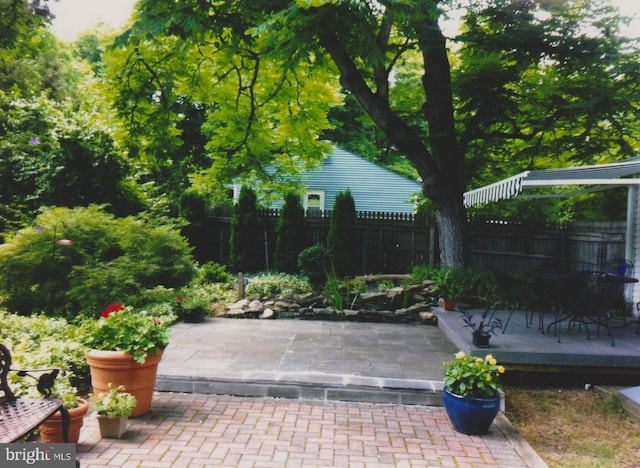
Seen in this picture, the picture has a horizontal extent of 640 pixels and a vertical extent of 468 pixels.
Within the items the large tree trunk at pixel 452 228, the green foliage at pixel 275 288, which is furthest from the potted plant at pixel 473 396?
the large tree trunk at pixel 452 228

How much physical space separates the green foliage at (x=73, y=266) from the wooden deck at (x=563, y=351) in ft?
17.0

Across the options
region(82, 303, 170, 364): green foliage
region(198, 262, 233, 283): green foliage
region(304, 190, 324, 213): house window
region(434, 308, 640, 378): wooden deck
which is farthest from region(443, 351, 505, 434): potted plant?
region(304, 190, 324, 213): house window

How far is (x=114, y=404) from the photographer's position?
3648mm

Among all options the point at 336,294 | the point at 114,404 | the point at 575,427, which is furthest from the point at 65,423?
the point at 336,294

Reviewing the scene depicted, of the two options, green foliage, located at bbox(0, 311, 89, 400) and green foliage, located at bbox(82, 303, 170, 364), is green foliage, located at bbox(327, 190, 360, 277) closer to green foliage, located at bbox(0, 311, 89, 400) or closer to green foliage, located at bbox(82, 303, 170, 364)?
green foliage, located at bbox(0, 311, 89, 400)

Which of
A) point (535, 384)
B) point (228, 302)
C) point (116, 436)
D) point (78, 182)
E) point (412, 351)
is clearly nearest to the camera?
→ point (116, 436)

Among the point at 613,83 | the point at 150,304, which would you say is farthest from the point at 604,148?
the point at 150,304

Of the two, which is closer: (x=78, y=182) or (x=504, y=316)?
(x=504, y=316)

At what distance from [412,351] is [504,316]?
2310 millimetres

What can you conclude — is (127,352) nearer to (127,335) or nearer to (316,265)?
(127,335)

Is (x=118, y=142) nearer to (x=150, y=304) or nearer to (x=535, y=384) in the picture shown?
(x=150, y=304)

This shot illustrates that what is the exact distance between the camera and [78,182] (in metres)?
9.77

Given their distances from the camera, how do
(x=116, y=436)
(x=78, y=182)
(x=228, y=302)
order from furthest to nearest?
(x=78, y=182) < (x=228, y=302) < (x=116, y=436)

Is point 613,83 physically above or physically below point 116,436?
above
